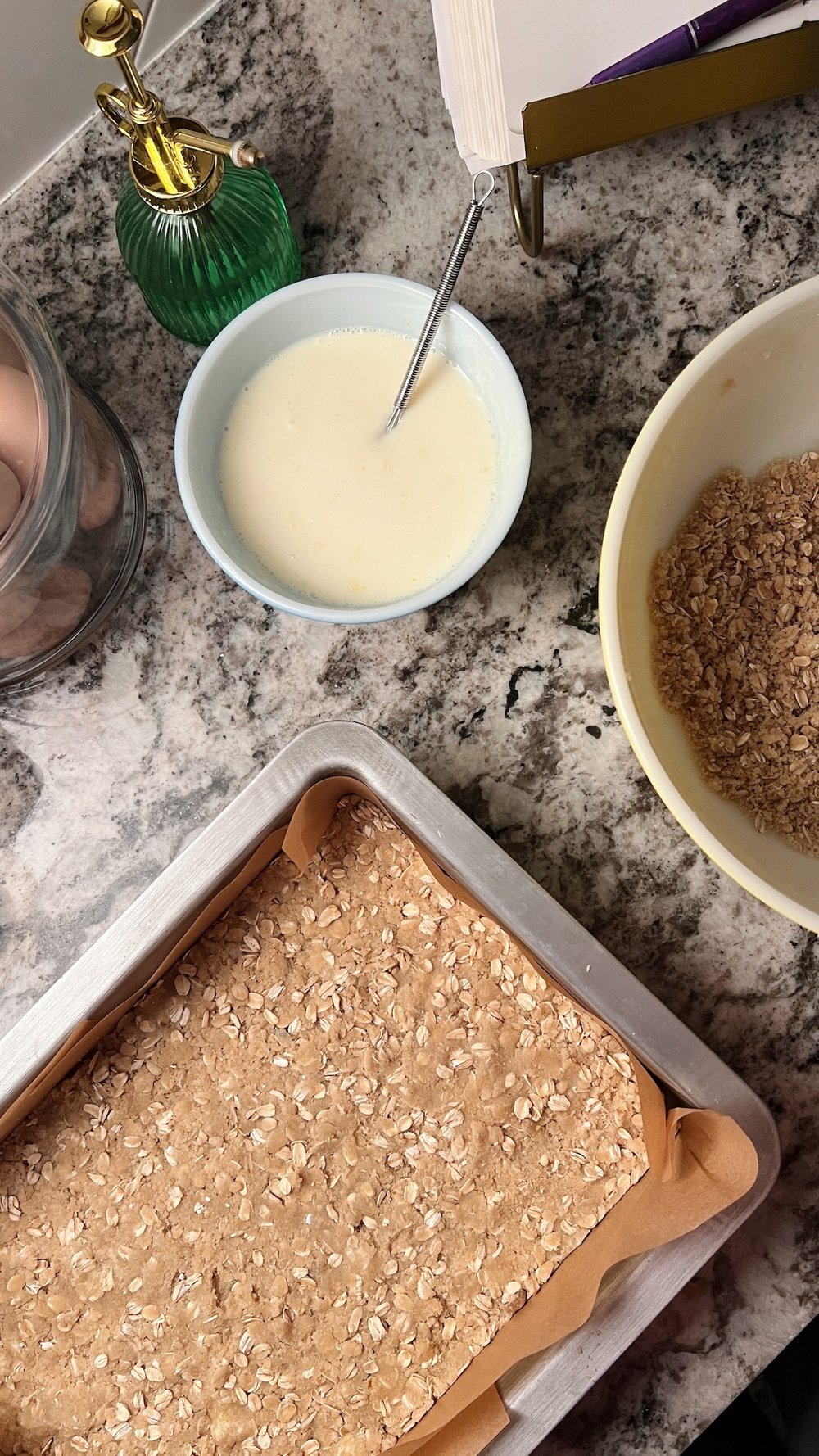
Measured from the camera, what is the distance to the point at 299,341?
79 cm

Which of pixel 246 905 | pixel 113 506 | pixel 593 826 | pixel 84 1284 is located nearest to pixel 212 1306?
pixel 84 1284

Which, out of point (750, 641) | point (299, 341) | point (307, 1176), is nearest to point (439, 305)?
point (299, 341)

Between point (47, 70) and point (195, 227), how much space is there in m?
0.19

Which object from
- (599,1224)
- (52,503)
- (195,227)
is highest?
(195,227)

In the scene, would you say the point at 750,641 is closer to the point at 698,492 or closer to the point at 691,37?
the point at 698,492

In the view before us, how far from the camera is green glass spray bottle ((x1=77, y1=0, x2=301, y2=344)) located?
0.71 m

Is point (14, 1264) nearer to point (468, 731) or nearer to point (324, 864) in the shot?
point (324, 864)

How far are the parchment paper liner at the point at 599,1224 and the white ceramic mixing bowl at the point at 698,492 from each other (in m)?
0.17

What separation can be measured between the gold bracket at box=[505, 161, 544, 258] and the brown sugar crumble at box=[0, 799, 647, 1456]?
454 millimetres

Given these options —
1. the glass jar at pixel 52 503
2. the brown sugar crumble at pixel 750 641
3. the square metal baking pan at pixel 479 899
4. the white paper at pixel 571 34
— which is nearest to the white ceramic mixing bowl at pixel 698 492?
the brown sugar crumble at pixel 750 641

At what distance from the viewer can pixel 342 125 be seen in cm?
88

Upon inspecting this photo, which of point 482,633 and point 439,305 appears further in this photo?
point 482,633

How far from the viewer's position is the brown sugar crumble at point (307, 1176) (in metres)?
0.77

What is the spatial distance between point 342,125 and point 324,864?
0.60m
